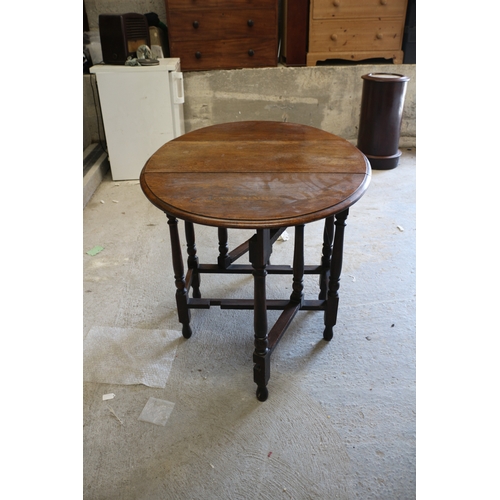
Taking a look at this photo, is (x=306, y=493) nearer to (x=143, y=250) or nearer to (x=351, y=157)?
(x=351, y=157)

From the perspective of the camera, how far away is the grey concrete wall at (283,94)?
3.54 metres

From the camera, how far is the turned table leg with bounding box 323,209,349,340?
147cm

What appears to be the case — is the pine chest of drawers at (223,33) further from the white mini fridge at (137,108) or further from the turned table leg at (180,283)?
the turned table leg at (180,283)

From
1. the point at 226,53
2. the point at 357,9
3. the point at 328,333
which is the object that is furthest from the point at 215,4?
the point at 328,333

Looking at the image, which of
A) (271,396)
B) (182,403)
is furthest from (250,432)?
(182,403)

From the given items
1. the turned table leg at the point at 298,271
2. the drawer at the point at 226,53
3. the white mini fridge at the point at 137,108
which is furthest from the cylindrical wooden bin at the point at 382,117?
the turned table leg at the point at 298,271

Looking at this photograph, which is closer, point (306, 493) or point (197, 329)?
point (306, 493)

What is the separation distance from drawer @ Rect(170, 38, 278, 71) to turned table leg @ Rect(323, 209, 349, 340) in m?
2.49

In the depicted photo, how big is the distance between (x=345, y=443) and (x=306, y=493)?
217 millimetres

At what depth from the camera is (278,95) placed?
11.9 ft

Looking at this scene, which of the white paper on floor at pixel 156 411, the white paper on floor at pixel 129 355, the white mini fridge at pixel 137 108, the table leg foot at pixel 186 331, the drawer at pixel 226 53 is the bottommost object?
the white paper on floor at pixel 156 411

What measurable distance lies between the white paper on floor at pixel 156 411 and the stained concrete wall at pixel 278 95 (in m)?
2.75

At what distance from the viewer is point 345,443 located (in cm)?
137

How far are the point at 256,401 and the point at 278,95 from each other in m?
2.85
